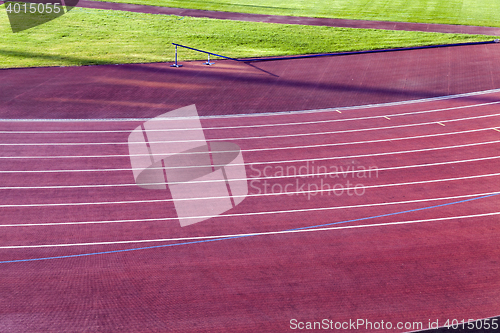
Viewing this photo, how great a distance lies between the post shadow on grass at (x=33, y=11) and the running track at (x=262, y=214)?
9252 millimetres

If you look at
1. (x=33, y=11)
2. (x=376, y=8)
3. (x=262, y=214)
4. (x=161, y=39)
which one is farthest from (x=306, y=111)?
(x=33, y=11)

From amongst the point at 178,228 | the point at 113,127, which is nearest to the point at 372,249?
the point at 178,228

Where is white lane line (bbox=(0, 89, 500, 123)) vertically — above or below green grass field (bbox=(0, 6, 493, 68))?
below

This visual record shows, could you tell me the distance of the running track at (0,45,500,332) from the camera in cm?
699

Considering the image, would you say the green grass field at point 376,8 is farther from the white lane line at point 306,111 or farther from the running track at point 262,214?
the running track at point 262,214

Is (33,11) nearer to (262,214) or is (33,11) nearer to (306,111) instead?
(306,111)

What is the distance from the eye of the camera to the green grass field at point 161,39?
19.6 m

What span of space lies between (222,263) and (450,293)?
3534 millimetres

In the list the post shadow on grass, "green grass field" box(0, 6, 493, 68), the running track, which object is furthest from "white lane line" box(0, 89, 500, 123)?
the post shadow on grass

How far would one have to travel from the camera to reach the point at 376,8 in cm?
2900

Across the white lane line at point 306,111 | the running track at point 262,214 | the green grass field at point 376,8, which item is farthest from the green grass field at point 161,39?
the white lane line at point 306,111

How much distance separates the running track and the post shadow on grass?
364 inches

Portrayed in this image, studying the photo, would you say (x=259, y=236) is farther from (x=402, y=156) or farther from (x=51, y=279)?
(x=402, y=156)

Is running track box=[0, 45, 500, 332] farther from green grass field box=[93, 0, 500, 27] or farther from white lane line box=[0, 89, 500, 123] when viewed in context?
green grass field box=[93, 0, 500, 27]
